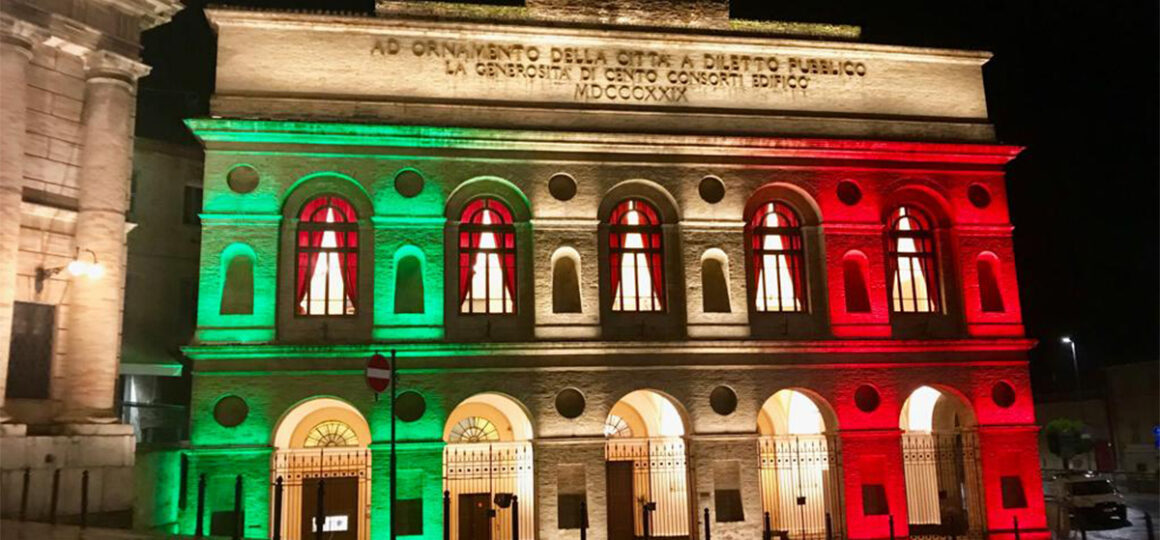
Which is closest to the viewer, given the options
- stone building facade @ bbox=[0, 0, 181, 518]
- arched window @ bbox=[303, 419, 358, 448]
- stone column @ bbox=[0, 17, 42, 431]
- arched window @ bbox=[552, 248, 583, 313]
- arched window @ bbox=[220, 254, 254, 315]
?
stone column @ bbox=[0, 17, 42, 431]

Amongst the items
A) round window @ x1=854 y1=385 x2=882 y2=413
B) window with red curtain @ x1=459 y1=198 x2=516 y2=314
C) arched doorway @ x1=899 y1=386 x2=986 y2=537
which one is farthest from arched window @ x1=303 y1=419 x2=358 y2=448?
arched doorway @ x1=899 y1=386 x2=986 y2=537

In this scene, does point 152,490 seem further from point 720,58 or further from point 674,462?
point 720,58

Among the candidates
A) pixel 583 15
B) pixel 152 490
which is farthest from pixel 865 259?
pixel 152 490

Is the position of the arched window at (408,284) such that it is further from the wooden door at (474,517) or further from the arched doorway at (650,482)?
the arched doorway at (650,482)

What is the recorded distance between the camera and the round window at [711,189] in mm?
26061

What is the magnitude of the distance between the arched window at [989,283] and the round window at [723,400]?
7.89 m

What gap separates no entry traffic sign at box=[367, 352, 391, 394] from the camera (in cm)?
1944

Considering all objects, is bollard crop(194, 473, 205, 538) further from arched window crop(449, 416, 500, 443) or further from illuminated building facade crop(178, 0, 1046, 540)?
arched window crop(449, 416, 500, 443)

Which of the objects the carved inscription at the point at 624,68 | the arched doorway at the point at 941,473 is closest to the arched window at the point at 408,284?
the carved inscription at the point at 624,68

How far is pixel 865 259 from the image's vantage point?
26594 millimetres

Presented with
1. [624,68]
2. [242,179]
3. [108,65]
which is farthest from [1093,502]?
[108,65]

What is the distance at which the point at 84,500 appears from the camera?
60.4 ft

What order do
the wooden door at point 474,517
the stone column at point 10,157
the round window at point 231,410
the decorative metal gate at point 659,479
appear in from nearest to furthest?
the stone column at point 10,157
the round window at point 231,410
the wooden door at point 474,517
the decorative metal gate at point 659,479

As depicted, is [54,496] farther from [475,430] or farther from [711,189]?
[711,189]
